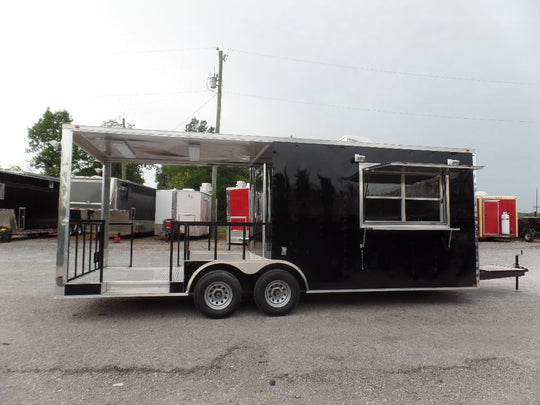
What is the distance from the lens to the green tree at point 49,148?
40138 mm

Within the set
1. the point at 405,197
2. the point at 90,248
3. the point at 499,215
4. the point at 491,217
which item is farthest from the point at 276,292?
the point at 499,215

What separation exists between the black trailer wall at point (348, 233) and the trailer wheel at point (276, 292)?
0.28 metres

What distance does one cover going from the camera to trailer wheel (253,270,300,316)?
516 cm

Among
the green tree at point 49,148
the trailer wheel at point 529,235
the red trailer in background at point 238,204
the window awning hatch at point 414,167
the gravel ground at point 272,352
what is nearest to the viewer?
the gravel ground at point 272,352

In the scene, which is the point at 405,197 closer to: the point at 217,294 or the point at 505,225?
the point at 217,294

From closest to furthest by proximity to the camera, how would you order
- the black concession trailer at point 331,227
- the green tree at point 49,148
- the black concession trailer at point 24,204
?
the black concession trailer at point 331,227 < the black concession trailer at point 24,204 < the green tree at point 49,148

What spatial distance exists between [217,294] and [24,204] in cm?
1512

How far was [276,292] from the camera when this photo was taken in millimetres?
5324

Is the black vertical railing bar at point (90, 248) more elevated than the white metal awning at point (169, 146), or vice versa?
the white metal awning at point (169, 146)

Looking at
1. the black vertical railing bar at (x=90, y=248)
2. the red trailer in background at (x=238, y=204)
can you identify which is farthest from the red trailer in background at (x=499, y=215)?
the black vertical railing bar at (x=90, y=248)

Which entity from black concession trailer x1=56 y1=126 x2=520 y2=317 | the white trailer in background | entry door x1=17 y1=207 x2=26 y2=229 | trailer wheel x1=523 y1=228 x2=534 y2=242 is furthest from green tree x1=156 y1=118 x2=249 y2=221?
black concession trailer x1=56 y1=126 x2=520 y2=317

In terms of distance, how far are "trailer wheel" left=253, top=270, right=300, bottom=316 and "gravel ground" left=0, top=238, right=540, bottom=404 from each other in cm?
15

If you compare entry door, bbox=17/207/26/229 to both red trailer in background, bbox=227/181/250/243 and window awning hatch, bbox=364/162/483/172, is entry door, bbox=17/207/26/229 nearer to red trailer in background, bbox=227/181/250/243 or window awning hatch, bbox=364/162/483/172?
red trailer in background, bbox=227/181/250/243

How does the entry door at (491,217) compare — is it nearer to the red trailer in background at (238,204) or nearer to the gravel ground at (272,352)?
the red trailer in background at (238,204)
